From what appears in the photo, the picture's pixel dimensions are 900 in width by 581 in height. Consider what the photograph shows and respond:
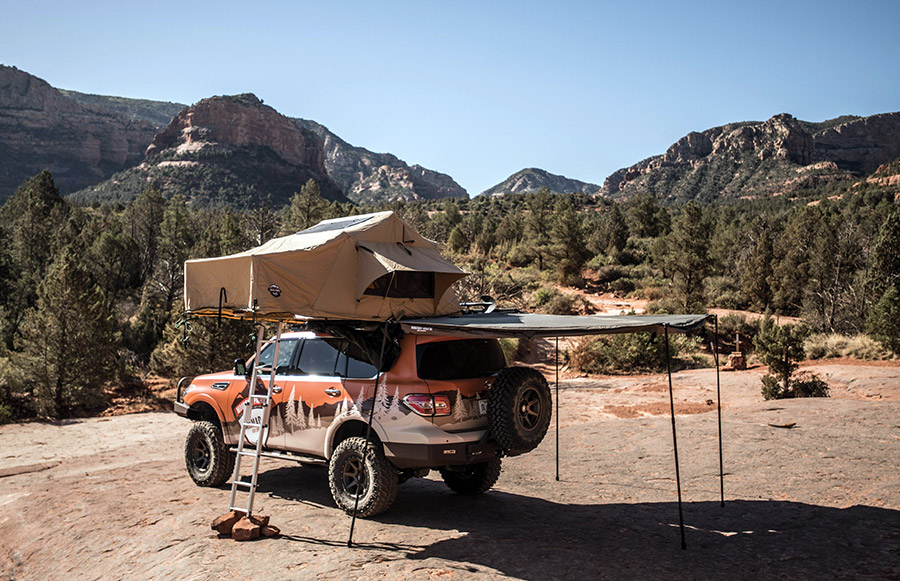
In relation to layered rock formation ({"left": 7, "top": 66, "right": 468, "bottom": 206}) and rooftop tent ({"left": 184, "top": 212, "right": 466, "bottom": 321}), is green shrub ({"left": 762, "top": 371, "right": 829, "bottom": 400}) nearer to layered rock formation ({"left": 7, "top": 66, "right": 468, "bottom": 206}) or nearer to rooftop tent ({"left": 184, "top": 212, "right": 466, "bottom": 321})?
rooftop tent ({"left": 184, "top": 212, "right": 466, "bottom": 321})

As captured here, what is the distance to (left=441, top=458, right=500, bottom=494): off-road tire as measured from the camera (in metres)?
7.95

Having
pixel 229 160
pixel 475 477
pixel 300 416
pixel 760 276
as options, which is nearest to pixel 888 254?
pixel 760 276

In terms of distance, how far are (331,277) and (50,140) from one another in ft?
702

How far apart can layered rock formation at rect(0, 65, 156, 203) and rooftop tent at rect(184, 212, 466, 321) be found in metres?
187

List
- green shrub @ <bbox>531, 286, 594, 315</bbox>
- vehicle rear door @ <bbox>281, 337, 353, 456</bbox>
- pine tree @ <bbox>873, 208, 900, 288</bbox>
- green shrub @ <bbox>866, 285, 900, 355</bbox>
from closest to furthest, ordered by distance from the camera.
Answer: vehicle rear door @ <bbox>281, 337, 353, 456</bbox> → green shrub @ <bbox>866, 285, 900, 355</bbox> → pine tree @ <bbox>873, 208, 900, 288</bbox> → green shrub @ <bbox>531, 286, 594, 315</bbox>

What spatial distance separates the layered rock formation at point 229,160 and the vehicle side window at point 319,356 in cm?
11314

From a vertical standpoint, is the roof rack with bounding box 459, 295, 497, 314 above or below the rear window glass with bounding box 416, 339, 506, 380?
above

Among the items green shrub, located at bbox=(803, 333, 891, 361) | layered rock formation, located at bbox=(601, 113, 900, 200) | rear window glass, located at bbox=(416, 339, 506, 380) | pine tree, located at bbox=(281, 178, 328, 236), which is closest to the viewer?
rear window glass, located at bbox=(416, 339, 506, 380)

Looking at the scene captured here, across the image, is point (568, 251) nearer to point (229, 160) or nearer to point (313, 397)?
point (313, 397)

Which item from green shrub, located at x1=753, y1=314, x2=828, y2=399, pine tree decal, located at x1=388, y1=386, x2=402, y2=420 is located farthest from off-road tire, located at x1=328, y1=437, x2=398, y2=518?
green shrub, located at x1=753, y1=314, x2=828, y2=399

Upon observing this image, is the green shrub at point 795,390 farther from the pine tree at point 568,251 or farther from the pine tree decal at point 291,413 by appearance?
the pine tree at point 568,251

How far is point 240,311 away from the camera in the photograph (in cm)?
676

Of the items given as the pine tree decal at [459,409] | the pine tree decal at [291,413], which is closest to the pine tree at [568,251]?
the pine tree decal at [291,413]

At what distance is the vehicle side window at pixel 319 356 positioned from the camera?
7.45 meters
